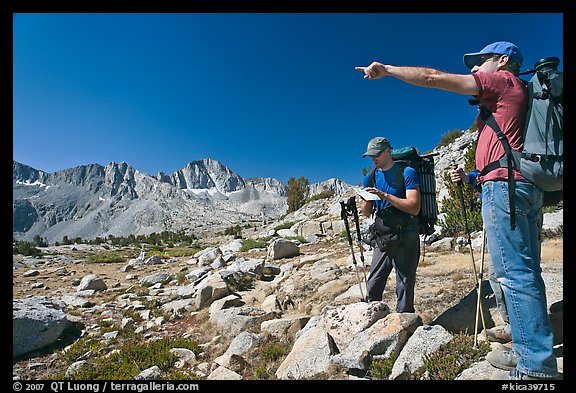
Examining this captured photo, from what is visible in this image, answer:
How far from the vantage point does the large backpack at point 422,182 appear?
13.7 feet

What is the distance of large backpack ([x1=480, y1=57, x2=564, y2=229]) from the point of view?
2.16 metres

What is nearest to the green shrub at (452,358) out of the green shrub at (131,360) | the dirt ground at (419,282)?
the dirt ground at (419,282)

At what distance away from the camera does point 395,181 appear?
4.02 m

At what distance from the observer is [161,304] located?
830cm

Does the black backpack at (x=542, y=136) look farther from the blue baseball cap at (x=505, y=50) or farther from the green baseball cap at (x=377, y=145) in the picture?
the green baseball cap at (x=377, y=145)

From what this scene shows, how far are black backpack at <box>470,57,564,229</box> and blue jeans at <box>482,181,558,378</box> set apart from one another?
9 centimetres

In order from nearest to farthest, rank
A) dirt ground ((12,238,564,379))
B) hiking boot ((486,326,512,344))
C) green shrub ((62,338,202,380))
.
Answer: hiking boot ((486,326,512,344)) → green shrub ((62,338,202,380)) → dirt ground ((12,238,564,379))

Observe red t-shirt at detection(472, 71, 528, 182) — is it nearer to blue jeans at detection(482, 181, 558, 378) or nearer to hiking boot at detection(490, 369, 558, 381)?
blue jeans at detection(482, 181, 558, 378)

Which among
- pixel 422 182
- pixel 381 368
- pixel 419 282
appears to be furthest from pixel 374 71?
pixel 419 282

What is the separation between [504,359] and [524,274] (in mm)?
964

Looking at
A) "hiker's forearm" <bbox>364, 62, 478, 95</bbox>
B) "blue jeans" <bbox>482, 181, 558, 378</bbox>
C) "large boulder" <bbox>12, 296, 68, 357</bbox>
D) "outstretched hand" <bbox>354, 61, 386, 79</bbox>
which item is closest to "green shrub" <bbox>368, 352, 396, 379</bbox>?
"blue jeans" <bbox>482, 181, 558, 378</bbox>

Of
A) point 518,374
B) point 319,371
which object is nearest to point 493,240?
point 518,374

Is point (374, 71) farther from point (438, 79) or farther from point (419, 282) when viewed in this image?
point (419, 282)

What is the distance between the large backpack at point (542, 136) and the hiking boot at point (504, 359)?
4.26 feet
